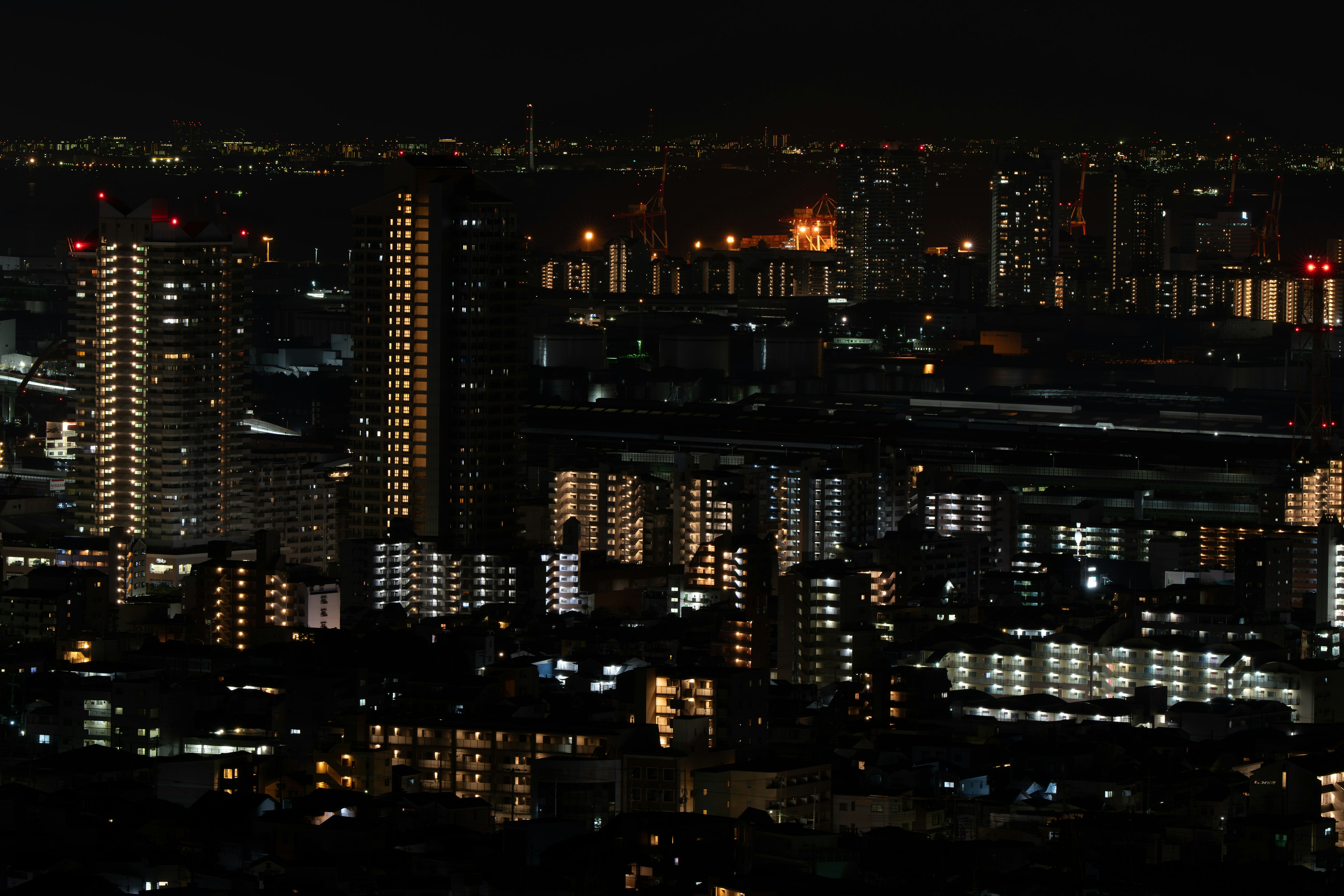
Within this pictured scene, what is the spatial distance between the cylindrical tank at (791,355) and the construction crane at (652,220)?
16.0 m

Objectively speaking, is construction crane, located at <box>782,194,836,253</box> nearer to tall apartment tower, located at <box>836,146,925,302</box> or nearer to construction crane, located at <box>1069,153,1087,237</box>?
tall apartment tower, located at <box>836,146,925,302</box>

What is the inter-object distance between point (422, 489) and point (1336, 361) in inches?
1010

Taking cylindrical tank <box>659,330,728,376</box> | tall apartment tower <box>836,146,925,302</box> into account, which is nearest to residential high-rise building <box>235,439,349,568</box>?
cylindrical tank <box>659,330,728,376</box>

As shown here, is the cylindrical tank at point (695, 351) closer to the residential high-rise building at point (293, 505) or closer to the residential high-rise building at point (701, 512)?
the residential high-rise building at point (293, 505)

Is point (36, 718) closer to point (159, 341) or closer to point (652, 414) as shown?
point (159, 341)

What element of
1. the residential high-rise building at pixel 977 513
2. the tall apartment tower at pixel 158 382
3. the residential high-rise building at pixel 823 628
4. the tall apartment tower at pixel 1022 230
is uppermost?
the tall apartment tower at pixel 1022 230

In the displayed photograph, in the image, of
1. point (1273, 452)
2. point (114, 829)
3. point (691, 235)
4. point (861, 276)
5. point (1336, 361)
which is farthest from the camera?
point (691, 235)

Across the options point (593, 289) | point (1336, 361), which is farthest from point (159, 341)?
point (593, 289)

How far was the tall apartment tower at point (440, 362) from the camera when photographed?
26.3 metres

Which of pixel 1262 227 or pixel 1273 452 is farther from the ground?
pixel 1262 227

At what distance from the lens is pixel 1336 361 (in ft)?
158

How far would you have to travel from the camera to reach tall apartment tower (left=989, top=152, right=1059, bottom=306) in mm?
57656

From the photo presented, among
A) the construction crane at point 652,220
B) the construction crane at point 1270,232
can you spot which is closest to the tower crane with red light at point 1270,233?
the construction crane at point 1270,232

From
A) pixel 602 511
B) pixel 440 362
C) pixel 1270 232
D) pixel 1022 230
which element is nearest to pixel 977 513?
pixel 602 511
